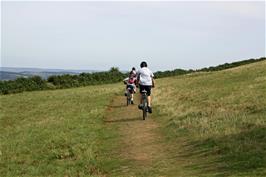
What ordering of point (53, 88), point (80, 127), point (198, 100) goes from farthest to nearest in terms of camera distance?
1. point (53, 88)
2. point (198, 100)
3. point (80, 127)

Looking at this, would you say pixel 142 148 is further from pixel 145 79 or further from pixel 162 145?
pixel 145 79

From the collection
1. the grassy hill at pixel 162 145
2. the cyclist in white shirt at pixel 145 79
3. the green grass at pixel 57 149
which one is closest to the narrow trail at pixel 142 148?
the grassy hill at pixel 162 145

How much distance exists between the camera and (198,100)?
25.3 meters

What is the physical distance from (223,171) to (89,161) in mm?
3956

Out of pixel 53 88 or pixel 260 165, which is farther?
pixel 53 88

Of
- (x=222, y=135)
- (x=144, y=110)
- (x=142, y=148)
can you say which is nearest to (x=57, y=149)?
(x=142, y=148)

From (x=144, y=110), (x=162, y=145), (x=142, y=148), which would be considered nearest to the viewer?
(x=142, y=148)

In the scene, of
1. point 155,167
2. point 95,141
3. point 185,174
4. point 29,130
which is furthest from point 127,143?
point 29,130

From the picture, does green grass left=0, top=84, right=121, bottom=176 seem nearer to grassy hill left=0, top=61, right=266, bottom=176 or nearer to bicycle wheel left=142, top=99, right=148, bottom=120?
grassy hill left=0, top=61, right=266, bottom=176

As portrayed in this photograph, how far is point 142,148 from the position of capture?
44.4 feet

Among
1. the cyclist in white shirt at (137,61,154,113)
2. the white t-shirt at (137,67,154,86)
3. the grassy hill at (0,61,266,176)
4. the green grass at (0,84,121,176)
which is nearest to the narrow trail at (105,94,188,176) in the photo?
the grassy hill at (0,61,266,176)

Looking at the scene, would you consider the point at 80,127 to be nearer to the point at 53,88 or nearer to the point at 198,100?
the point at 198,100

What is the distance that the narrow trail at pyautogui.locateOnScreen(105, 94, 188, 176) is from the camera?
36.5 feet

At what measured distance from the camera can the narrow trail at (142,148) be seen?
11133 millimetres
